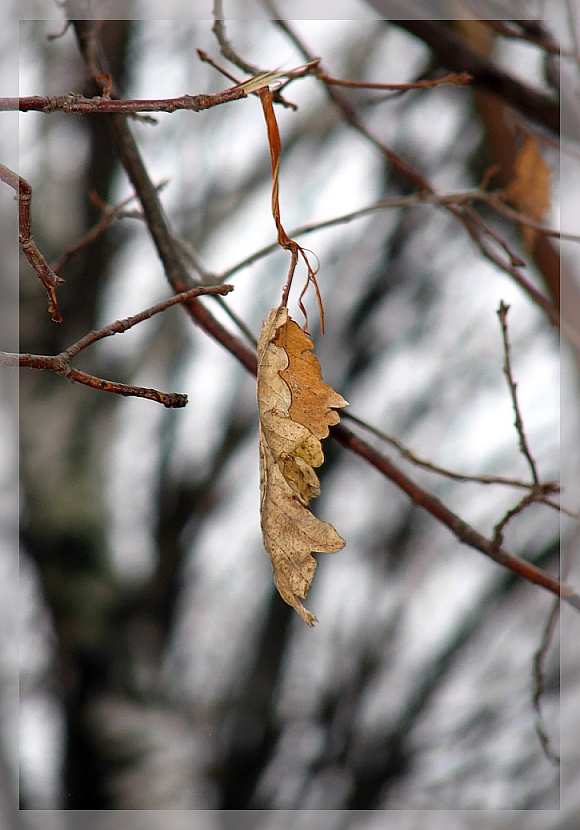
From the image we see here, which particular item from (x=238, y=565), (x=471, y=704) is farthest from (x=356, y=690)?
(x=238, y=565)

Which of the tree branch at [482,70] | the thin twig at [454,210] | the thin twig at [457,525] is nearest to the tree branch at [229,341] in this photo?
the thin twig at [457,525]

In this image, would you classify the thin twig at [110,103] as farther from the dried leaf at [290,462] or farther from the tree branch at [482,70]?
the tree branch at [482,70]

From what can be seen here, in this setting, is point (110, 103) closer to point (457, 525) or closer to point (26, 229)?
point (26, 229)

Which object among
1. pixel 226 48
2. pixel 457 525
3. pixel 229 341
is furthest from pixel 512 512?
pixel 226 48

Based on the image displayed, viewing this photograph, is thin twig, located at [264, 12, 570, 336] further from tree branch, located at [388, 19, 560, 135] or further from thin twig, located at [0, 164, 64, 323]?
thin twig, located at [0, 164, 64, 323]

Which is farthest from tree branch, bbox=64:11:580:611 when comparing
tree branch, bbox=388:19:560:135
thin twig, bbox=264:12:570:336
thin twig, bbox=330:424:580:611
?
tree branch, bbox=388:19:560:135

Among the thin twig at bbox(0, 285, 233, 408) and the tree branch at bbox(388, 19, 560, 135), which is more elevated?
the tree branch at bbox(388, 19, 560, 135)
